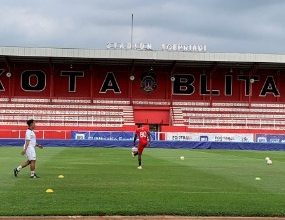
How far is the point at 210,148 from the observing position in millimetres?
45406

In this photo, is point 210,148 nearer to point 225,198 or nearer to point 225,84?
point 225,84

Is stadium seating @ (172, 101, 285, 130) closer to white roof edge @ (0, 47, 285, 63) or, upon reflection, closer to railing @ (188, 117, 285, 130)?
railing @ (188, 117, 285, 130)

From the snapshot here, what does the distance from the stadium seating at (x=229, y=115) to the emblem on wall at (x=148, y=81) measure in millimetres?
3252

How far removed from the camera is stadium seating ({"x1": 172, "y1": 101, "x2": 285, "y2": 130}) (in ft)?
183

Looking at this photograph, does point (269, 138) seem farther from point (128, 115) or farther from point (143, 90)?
point (143, 90)

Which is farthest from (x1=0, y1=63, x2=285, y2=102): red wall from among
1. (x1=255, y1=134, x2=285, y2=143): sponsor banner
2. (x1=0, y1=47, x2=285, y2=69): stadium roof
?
(x1=255, y1=134, x2=285, y2=143): sponsor banner

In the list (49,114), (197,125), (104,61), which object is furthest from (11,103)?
(197,125)

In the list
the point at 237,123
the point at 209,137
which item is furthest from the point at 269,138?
the point at 237,123

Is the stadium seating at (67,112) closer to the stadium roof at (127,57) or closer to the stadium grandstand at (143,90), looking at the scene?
the stadium grandstand at (143,90)

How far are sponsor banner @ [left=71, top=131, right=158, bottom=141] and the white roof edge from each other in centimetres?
1023

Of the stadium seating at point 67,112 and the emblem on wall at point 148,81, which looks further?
the emblem on wall at point 148,81

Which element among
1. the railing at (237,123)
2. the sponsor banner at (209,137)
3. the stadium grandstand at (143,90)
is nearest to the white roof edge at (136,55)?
the stadium grandstand at (143,90)

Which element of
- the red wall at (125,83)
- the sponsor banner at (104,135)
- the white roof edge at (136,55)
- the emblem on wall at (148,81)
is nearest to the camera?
the sponsor banner at (104,135)

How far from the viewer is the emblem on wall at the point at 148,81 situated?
6012 cm
